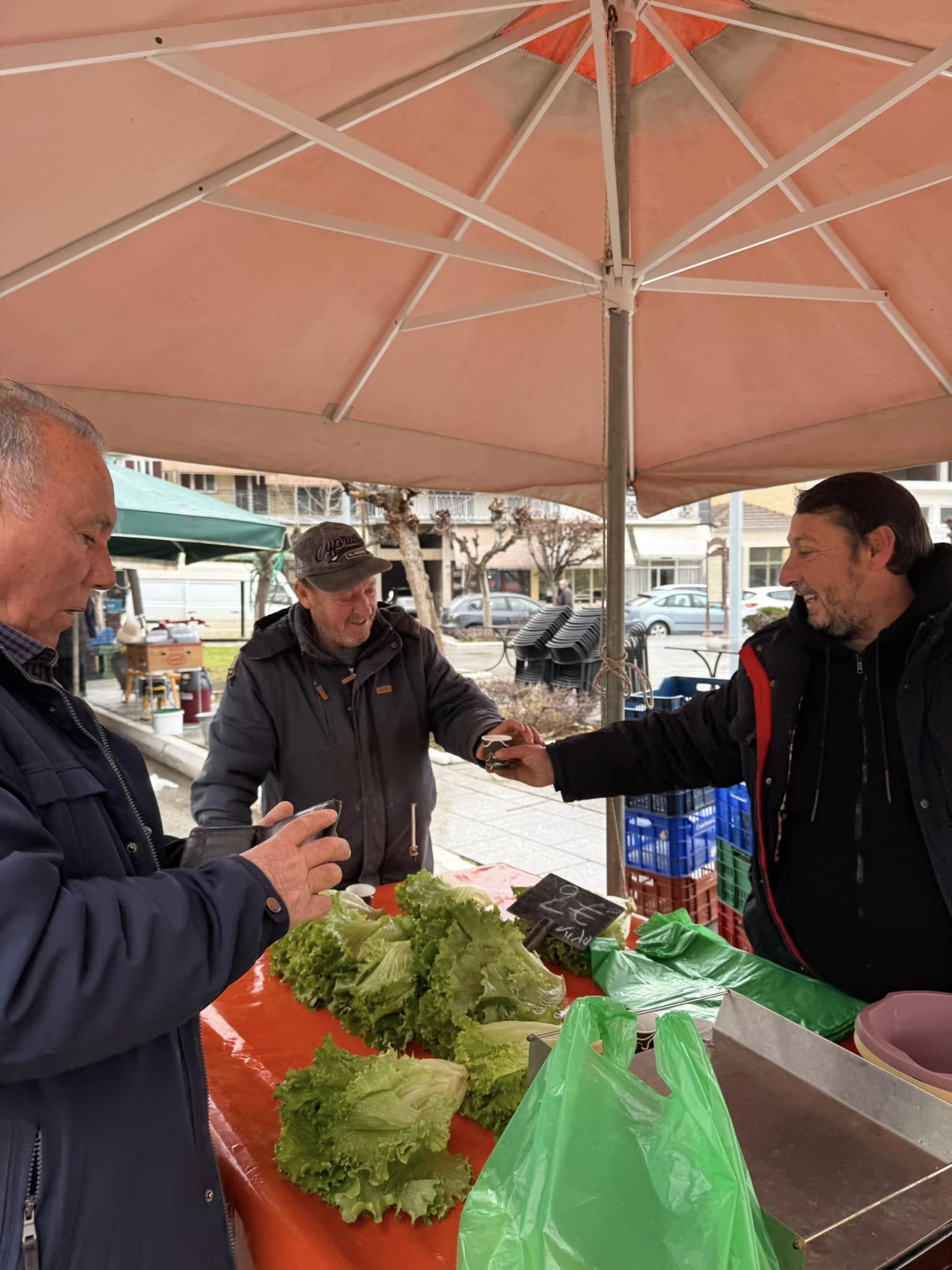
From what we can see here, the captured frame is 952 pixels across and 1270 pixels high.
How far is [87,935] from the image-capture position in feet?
3.33

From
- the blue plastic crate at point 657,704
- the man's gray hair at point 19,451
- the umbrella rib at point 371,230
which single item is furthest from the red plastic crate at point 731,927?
the man's gray hair at point 19,451

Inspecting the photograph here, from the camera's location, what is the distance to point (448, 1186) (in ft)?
4.37

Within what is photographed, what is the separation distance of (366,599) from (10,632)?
1.89m

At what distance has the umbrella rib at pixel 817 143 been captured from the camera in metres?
1.84

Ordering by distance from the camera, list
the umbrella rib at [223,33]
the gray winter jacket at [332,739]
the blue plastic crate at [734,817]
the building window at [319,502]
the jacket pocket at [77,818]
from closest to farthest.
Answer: the jacket pocket at [77,818], the umbrella rib at [223,33], the gray winter jacket at [332,739], the blue plastic crate at [734,817], the building window at [319,502]

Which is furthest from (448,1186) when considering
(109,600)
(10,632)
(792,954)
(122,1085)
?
(109,600)

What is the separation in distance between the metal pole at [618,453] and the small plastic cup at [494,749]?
595 mm

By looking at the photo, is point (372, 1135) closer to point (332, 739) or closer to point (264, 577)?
point (332, 739)

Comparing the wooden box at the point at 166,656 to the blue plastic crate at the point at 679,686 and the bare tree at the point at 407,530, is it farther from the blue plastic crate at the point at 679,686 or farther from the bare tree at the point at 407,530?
the blue plastic crate at the point at 679,686

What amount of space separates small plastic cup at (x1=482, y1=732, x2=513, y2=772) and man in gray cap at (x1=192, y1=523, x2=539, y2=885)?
0.13 ft

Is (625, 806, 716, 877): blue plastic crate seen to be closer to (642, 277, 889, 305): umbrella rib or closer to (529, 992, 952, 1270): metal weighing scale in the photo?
(642, 277, 889, 305): umbrella rib

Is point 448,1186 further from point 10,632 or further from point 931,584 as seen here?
point 931,584

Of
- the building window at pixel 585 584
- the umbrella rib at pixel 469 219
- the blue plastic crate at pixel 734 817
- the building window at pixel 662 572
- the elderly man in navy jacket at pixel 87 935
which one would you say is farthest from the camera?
the building window at pixel 662 572

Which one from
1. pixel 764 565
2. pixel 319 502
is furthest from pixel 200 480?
pixel 764 565
